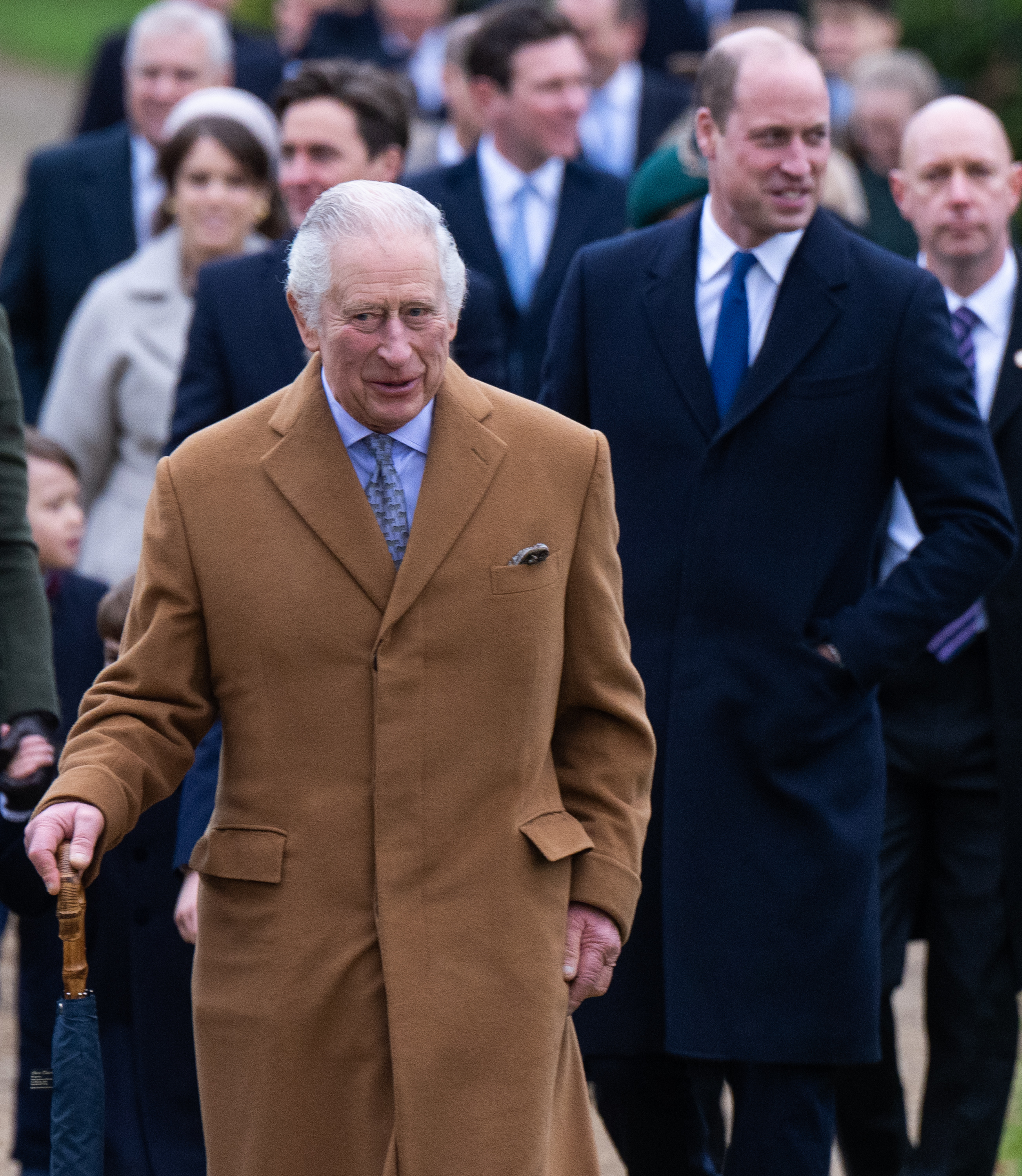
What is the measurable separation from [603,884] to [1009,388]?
6.62 feet

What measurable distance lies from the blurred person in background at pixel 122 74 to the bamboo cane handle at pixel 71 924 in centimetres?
744

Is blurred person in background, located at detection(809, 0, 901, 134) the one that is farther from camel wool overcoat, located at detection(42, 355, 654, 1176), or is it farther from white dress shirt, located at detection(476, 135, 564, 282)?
camel wool overcoat, located at detection(42, 355, 654, 1176)

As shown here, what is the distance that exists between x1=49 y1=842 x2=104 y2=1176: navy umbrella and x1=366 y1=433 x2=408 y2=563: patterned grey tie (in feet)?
2.13

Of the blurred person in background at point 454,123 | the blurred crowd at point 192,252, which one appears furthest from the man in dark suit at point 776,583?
the blurred person in background at point 454,123

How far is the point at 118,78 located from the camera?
10180mm

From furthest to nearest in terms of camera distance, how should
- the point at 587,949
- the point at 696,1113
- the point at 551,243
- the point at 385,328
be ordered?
the point at 551,243
the point at 696,1113
the point at 587,949
the point at 385,328

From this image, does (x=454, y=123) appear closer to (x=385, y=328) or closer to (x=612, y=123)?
(x=612, y=123)

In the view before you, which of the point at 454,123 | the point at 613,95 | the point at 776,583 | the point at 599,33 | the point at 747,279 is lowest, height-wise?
the point at 776,583

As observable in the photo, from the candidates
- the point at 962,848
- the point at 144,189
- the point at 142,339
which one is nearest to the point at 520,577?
the point at 962,848

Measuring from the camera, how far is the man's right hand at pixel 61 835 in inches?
124

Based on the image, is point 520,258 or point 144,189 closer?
point 520,258

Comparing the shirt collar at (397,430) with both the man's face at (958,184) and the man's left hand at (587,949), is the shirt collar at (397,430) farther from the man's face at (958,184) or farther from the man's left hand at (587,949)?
the man's face at (958,184)

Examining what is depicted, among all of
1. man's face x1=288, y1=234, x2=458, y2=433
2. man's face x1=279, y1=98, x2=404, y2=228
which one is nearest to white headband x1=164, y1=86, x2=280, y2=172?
man's face x1=279, y1=98, x2=404, y2=228

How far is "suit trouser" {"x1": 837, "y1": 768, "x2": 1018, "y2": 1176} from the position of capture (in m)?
5.08
